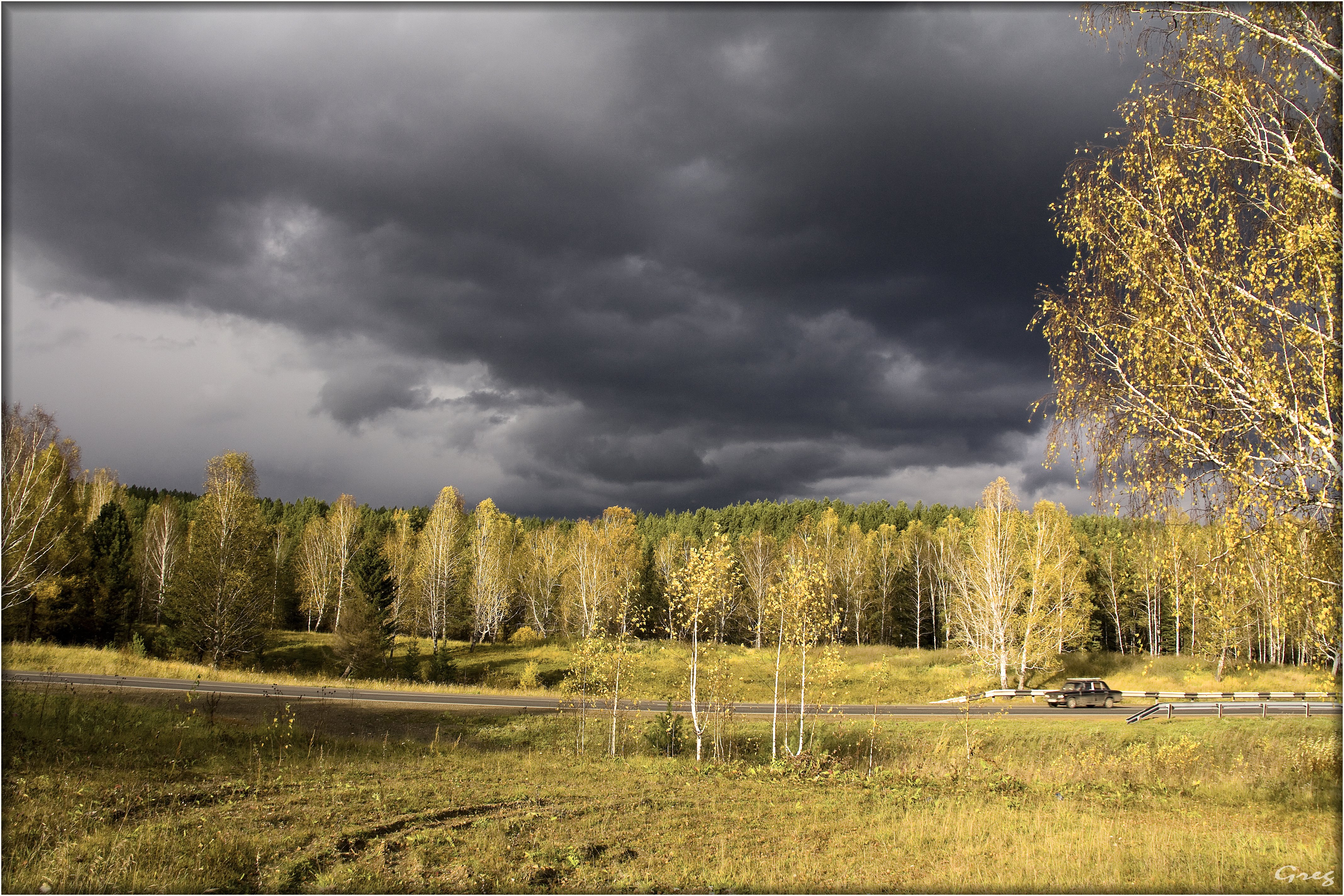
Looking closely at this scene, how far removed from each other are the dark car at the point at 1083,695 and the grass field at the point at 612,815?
14.9 meters

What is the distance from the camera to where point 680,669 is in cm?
3931

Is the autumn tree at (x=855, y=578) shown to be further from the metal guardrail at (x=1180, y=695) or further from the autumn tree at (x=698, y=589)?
the autumn tree at (x=698, y=589)

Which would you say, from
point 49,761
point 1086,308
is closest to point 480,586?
point 49,761

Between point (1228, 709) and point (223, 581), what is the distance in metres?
47.3

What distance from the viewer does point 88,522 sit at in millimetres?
50656

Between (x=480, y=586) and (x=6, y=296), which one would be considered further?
(x=480, y=586)

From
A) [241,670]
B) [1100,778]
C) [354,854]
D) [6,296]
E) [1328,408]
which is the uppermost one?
[6,296]

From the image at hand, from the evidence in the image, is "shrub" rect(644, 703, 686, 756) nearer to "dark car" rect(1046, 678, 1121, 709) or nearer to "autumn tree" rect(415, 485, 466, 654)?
"dark car" rect(1046, 678, 1121, 709)

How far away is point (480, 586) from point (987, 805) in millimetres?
48203

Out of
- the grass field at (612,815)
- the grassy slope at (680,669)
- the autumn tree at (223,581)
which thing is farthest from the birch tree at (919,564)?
the autumn tree at (223,581)

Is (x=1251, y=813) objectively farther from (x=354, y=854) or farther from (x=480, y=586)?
(x=480, y=586)

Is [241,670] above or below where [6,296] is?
below

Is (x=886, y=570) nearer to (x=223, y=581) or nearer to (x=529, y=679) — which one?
(x=529, y=679)

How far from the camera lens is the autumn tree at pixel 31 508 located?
22984mm
